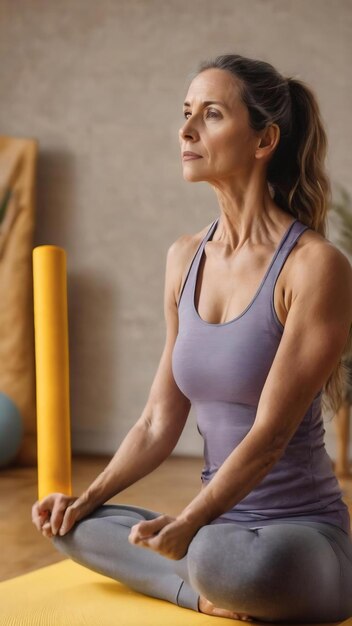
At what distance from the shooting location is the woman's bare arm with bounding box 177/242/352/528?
1.39 m

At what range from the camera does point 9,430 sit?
12.1ft

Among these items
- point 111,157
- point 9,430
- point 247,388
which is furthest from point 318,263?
point 111,157

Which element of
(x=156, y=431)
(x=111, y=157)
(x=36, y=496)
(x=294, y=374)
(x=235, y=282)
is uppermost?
(x=111, y=157)

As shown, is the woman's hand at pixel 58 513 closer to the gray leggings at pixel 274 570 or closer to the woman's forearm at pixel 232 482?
the gray leggings at pixel 274 570

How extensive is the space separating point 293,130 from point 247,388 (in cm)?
45

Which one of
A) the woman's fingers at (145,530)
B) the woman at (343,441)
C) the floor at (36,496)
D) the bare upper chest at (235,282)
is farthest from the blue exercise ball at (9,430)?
the woman's fingers at (145,530)

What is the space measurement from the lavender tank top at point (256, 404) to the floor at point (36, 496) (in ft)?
2.53

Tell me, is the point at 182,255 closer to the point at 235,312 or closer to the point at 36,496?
the point at 235,312

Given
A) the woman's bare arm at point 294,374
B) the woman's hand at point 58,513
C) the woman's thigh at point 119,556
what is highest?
the woman's bare arm at point 294,374

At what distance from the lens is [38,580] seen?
1761mm

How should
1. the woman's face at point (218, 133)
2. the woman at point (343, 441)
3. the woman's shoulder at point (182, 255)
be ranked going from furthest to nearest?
the woman at point (343, 441) → the woman's shoulder at point (182, 255) → the woman's face at point (218, 133)

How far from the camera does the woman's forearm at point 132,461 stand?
1.66m

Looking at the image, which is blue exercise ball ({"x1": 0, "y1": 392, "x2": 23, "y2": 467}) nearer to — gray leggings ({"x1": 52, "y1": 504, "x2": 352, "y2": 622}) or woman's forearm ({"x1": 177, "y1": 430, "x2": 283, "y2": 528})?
gray leggings ({"x1": 52, "y1": 504, "x2": 352, "y2": 622})

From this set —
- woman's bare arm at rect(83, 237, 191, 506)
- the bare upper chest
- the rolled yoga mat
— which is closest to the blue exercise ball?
the rolled yoga mat
